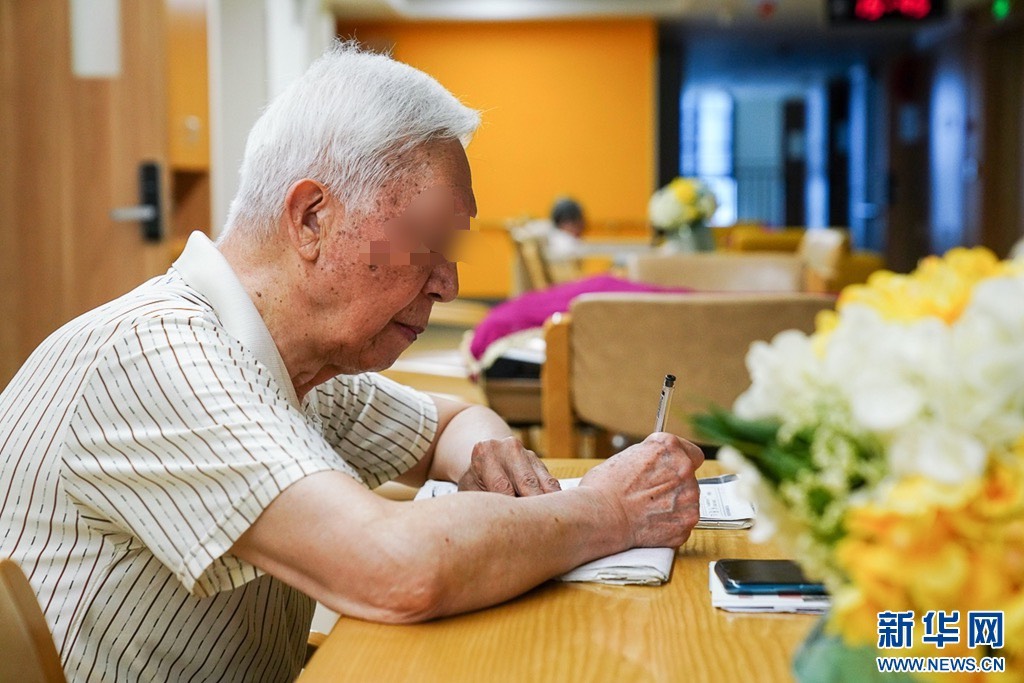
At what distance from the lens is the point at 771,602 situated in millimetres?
931

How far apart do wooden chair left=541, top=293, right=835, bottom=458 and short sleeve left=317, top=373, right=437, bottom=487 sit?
1037 mm

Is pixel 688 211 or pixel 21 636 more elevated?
pixel 688 211

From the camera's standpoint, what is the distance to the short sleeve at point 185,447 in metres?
0.95

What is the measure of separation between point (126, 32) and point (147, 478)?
2.79m

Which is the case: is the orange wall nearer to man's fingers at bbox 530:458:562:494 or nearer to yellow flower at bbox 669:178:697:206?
yellow flower at bbox 669:178:697:206

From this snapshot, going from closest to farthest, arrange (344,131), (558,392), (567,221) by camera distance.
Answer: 1. (344,131)
2. (558,392)
3. (567,221)

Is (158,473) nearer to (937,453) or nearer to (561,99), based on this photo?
(937,453)

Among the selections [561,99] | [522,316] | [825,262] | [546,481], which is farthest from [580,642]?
[561,99]

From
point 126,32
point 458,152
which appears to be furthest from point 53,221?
point 458,152

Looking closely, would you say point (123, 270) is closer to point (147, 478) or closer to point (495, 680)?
point (147, 478)

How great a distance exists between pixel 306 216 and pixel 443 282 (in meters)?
0.17

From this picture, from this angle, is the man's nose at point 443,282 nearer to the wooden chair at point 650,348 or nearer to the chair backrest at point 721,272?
the wooden chair at point 650,348

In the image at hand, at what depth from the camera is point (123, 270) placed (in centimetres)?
348

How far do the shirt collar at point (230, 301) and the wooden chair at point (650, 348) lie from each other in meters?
1.43
